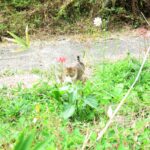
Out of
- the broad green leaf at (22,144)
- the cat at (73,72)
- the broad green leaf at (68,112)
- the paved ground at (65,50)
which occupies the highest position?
the broad green leaf at (22,144)

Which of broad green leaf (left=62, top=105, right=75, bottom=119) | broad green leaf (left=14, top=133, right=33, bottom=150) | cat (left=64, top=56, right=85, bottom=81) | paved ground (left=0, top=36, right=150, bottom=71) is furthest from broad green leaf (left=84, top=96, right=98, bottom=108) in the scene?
paved ground (left=0, top=36, right=150, bottom=71)

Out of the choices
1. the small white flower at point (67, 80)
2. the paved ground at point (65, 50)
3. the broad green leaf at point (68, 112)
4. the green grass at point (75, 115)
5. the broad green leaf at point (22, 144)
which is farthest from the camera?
the paved ground at point (65, 50)

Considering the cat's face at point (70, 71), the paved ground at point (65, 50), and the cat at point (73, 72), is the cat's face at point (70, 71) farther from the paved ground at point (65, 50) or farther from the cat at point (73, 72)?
the paved ground at point (65, 50)

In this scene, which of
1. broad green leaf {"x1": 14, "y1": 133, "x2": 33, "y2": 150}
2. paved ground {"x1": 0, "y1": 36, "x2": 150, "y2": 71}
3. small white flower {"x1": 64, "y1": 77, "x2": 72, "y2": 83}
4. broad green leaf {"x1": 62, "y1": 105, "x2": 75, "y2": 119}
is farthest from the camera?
paved ground {"x1": 0, "y1": 36, "x2": 150, "y2": 71}

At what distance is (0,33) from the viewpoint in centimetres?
783

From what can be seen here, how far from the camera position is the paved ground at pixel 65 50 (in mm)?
6113

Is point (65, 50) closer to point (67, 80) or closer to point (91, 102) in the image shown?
point (67, 80)

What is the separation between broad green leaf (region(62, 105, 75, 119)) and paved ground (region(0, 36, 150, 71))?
2.66 meters

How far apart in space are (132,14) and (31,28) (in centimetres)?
191

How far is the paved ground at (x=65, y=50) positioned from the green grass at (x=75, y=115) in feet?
5.83

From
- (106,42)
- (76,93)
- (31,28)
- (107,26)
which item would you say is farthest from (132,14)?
(76,93)

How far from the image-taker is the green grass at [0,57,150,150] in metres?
2.79

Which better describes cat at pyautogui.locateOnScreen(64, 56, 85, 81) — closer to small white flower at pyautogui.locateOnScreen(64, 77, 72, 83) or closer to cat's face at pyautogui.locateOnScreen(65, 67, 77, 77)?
cat's face at pyautogui.locateOnScreen(65, 67, 77, 77)

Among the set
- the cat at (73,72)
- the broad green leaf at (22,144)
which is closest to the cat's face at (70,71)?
the cat at (73,72)
